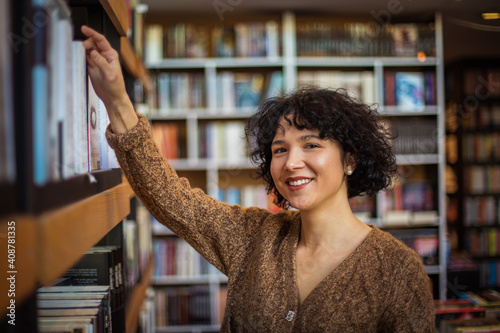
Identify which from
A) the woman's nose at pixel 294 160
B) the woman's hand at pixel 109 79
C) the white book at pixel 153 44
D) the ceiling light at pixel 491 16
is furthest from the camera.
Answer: the white book at pixel 153 44

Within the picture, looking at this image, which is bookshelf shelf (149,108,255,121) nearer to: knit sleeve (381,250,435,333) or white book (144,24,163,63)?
white book (144,24,163,63)

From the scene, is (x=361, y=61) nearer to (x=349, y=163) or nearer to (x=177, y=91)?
(x=177, y=91)

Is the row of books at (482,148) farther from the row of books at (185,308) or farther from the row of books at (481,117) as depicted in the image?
the row of books at (185,308)

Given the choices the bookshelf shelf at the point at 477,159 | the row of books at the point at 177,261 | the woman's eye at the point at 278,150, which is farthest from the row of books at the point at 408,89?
the woman's eye at the point at 278,150

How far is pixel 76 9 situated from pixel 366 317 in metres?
0.90

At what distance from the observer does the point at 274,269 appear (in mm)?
1026

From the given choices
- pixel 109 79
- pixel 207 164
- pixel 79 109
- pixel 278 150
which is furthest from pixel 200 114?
pixel 79 109

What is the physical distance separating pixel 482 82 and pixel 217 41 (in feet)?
8.19

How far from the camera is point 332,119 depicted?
1.03 m

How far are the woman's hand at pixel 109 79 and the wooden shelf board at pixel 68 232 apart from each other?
162 millimetres

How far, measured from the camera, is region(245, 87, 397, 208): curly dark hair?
103cm

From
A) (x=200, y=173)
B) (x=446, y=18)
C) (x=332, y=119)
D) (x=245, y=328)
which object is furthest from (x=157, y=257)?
(x=446, y=18)

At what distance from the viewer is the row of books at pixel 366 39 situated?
2.79 m

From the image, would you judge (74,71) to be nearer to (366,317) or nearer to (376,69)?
(366,317)
